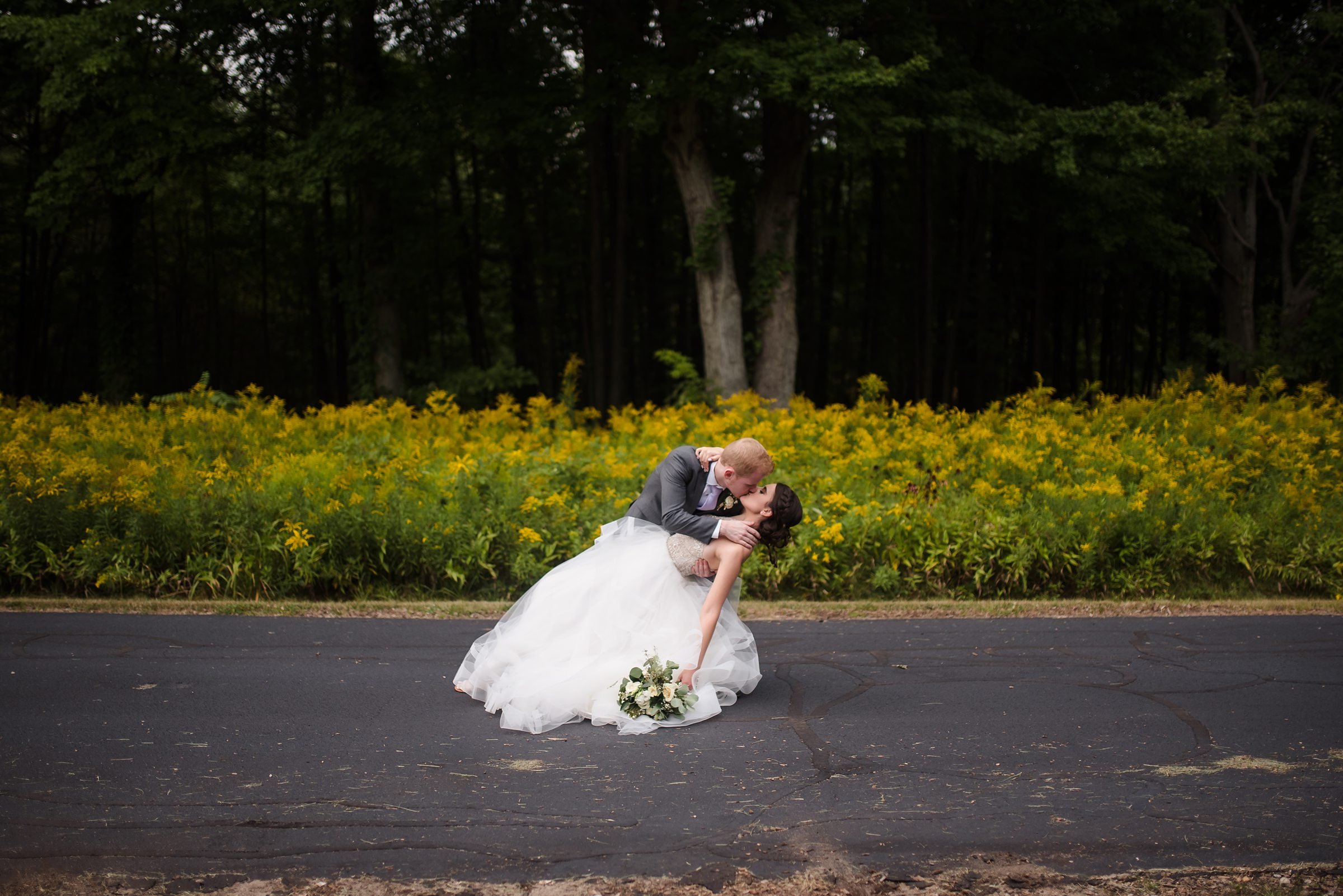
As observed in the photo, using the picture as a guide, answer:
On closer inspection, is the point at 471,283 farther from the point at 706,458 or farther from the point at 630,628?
the point at 630,628

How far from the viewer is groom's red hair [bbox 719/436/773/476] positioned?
217 inches

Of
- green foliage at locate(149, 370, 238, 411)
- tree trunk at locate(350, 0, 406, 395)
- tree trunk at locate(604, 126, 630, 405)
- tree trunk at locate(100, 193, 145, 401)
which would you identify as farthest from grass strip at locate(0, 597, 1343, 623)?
tree trunk at locate(100, 193, 145, 401)

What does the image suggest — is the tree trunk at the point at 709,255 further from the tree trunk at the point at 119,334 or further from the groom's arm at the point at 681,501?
the tree trunk at the point at 119,334

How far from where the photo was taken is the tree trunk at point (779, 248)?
18781mm

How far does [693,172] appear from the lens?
59.0ft

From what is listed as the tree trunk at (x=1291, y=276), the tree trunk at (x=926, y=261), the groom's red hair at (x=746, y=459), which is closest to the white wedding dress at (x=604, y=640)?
the groom's red hair at (x=746, y=459)

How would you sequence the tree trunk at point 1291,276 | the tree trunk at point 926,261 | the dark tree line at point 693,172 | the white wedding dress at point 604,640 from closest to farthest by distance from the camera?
the white wedding dress at point 604,640 → the dark tree line at point 693,172 → the tree trunk at point 1291,276 → the tree trunk at point 926,261

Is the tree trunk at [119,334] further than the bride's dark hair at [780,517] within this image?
Yes

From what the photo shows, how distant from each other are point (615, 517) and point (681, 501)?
333 cm

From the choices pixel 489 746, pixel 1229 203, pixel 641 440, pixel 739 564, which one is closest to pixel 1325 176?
pixel 1229 203

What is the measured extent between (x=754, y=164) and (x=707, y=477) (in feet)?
85.3

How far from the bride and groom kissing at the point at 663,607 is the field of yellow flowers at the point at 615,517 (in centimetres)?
268

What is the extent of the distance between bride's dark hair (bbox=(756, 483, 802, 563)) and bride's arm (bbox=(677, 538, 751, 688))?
154 millimetres

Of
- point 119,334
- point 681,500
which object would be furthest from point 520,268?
point 681,500
